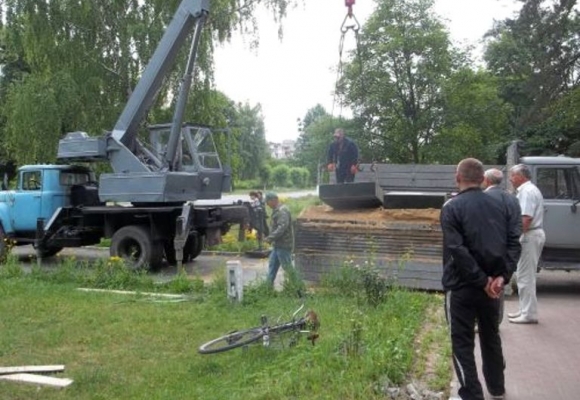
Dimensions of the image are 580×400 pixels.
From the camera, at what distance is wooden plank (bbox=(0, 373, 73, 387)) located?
5.81 m

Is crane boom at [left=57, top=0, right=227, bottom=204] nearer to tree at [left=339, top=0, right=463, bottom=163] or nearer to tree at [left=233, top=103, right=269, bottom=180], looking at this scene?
tree at [left=339, top=0, right=463, bottom=163]

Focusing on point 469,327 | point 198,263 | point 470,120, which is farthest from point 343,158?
point 470,120

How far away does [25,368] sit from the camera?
6.25 m

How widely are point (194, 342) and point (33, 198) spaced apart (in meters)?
9.17

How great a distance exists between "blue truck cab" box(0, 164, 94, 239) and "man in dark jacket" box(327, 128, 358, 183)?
6.65m

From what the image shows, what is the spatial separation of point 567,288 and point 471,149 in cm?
1798

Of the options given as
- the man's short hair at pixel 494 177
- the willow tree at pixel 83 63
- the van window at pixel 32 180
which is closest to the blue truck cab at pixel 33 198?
the van window at pixel 32 180

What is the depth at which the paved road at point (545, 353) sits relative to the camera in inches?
213

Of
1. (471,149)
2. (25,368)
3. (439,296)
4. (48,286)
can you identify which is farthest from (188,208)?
(471,149)

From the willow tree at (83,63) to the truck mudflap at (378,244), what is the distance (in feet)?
35.8

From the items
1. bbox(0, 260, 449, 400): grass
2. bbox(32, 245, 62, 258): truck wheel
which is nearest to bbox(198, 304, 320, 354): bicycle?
bbox(0, 260, 449, 400): grass

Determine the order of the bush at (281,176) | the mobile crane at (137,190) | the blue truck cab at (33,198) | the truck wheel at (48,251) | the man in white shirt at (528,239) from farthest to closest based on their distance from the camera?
the bush at (281,176)
the blue truck cab at (33,198)
the truck wheel at (48,251)
the mobile crane at (137,190)
the man in white shirt at (528,239)

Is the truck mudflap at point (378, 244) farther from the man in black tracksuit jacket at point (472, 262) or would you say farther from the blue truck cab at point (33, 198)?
the blue truck cab at point (33, 198)

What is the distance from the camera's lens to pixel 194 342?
7.34 metres
